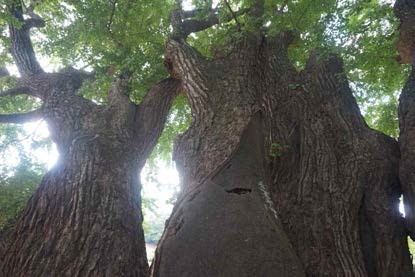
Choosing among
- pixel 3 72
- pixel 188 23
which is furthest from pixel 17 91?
pixel 188 23

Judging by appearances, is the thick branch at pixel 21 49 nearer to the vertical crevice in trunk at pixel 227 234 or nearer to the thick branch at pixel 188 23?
the thick branch at pixel 188 23

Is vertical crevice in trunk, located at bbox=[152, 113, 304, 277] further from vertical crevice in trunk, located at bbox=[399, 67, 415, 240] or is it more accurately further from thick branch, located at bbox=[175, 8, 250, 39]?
thick branch, located at bbox=[175, 8, 250, 39]

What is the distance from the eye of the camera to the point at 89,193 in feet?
11.2

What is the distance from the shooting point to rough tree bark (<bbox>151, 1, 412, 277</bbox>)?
1987mm

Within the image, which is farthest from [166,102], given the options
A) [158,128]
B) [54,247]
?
[54,247]

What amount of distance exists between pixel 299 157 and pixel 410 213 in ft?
4.67

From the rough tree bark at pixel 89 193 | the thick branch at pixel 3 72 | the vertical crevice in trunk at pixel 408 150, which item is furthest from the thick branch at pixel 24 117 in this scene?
the vertical crevice in trunk at pixel 408 150

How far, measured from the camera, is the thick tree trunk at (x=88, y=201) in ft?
9.33

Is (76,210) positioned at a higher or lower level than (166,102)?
lower

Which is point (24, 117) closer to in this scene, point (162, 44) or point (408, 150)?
point (162, 44)

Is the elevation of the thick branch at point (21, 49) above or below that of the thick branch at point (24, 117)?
above

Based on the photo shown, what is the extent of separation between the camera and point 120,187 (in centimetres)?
371

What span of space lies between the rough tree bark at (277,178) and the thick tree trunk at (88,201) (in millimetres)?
1020

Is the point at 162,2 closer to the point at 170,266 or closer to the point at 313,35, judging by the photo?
the point at 313,35
